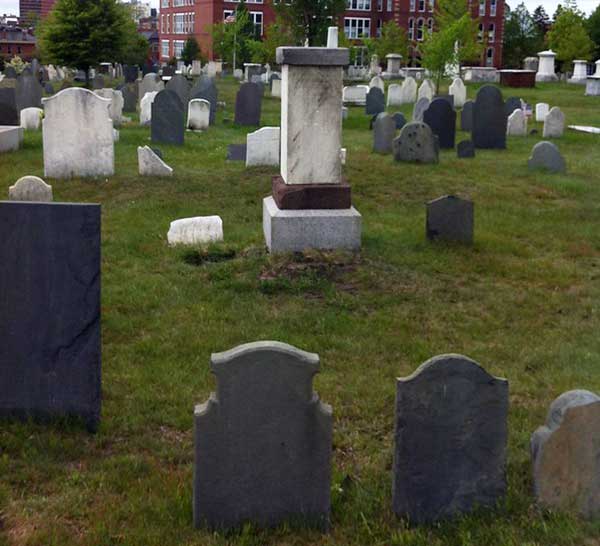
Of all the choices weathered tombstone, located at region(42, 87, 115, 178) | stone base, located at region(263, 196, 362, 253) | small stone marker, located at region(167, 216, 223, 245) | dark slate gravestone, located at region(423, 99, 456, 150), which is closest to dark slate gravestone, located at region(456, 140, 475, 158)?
dark slate gravestone, located at region(423, 99, 456, 150)

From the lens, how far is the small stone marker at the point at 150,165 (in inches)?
558

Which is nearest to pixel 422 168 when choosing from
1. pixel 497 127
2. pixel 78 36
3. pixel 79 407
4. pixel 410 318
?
pixel 497 127

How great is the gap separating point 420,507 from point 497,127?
1539 cm

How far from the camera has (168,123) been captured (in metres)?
17.5

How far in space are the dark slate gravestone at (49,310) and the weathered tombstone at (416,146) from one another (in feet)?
37.4

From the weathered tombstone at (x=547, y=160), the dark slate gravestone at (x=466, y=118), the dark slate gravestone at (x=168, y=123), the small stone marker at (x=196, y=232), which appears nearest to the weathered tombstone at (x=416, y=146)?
the weathered tombstone at (x=547, y=160)

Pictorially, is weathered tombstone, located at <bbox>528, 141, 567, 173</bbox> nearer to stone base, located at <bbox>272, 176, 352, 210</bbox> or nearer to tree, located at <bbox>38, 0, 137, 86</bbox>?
stone base, located at <bbox>272, 176, 352, 210</bbox>

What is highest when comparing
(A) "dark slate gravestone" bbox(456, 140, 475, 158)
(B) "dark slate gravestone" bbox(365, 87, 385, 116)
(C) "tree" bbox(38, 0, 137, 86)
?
(C) "tree" bbox(38, 0, 137, 86)

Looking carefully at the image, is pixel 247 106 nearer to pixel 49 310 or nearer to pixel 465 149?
pixel 465 149

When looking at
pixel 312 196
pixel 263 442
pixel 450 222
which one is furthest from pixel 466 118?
pixel 263 442

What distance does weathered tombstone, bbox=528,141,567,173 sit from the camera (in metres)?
16.0

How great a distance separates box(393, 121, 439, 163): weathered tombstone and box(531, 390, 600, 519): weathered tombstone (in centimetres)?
1202

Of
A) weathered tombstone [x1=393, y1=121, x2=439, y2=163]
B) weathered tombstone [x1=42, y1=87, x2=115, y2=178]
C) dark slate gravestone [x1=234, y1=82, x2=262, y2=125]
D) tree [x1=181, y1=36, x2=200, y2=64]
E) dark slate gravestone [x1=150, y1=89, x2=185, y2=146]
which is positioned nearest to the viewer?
weathered tombstone [x1=42, y1=87, x2=115, y2=178]

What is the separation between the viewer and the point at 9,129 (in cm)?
1683
